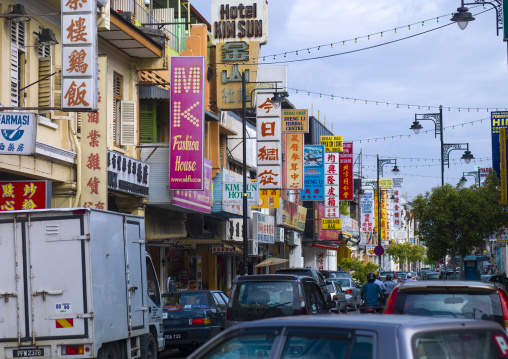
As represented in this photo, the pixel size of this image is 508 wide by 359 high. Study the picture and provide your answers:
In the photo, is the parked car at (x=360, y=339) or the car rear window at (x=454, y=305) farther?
the car rear window at (x=454, y=305)

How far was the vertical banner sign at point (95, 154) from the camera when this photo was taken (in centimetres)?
2130

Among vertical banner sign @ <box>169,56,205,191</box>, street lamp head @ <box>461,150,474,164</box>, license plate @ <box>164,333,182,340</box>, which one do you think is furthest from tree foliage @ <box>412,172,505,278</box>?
license plate @ <box>164,333,182,340</box>

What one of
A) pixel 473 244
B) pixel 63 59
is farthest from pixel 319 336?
Answer: pixel 473 244

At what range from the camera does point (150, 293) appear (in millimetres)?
16266

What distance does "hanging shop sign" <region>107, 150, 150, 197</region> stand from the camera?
22.6 meters

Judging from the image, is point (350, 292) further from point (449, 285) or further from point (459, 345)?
point (459, 345)

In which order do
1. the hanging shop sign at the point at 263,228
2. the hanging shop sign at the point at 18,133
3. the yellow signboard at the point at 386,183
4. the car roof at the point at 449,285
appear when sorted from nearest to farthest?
the car roof at the point at 449,285
the hanging shop sign at the point at 18,133
the hanging shop sign at the point at 263,228
the yellow signboard at the point at 386,183

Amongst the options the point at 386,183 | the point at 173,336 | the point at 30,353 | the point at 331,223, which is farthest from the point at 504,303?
the point at 386,183

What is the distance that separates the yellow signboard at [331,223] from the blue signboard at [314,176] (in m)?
9.81

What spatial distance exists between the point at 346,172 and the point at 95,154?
3861 cm

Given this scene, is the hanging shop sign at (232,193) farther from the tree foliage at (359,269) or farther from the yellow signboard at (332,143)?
the yellow signboard at (332,143)

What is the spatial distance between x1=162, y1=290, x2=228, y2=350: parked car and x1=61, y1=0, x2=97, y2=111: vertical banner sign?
5.65 m

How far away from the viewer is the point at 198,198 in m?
29.0

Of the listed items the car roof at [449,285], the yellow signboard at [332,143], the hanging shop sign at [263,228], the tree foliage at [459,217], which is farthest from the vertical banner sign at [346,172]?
the car roof at [449,285]
